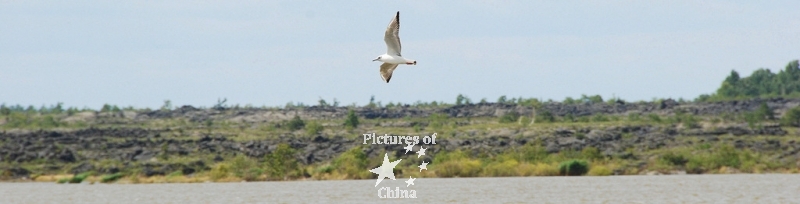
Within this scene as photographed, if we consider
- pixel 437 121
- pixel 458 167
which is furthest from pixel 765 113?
pixel 458 167

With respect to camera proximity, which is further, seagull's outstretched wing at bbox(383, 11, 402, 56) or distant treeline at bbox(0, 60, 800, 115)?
Result: distant treeline at bbox(0, 60, 800, 115)

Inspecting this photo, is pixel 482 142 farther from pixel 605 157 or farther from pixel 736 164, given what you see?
pixel 736 164

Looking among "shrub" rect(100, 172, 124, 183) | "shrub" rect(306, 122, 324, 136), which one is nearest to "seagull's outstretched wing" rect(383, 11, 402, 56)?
"shrub" rect(100, 172, 124, 183)

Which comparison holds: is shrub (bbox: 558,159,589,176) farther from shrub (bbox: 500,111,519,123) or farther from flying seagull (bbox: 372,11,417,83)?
flying seagull (bbox: 372,11,417,83)

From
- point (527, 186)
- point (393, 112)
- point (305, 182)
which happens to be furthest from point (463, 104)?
point (527, 186)

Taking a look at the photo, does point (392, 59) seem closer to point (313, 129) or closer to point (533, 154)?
point (533, 154)

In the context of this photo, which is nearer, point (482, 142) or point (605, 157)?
point (605, 157)
